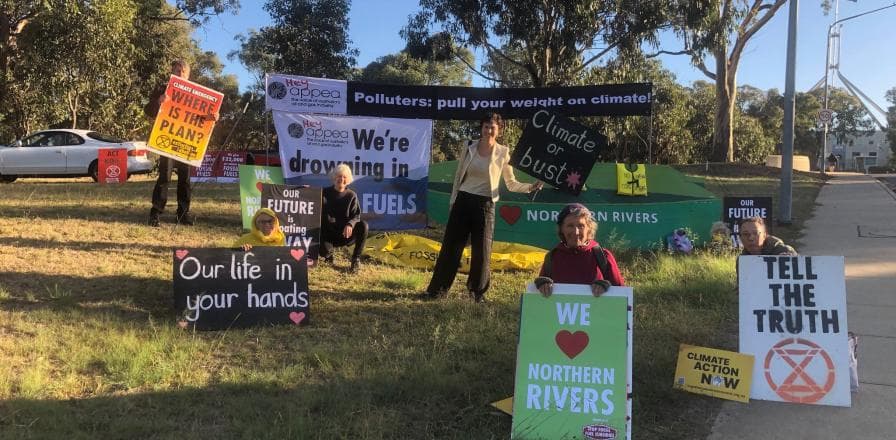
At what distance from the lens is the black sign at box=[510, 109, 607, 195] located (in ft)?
26.3

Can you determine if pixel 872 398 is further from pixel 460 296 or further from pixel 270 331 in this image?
pixel 270 331

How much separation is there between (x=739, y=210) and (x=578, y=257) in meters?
5.78

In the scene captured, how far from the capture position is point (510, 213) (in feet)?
28.1

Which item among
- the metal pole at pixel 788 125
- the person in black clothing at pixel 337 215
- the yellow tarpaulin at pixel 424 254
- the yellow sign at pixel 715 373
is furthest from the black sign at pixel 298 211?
the metal pole at pixel 788 125

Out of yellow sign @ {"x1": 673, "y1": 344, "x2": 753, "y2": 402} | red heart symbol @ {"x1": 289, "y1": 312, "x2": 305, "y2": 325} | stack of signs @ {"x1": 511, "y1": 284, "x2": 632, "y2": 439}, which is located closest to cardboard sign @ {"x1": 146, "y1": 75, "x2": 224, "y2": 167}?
red heart symbol @ {"x1": 289, "y1": 312, "x2": 305, "y2": 325}

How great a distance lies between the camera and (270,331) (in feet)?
15.3

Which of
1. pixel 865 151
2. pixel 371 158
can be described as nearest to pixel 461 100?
pixel 371 158

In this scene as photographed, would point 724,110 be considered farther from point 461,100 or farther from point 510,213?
point 510,213

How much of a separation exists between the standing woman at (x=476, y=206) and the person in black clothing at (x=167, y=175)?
11.1ft

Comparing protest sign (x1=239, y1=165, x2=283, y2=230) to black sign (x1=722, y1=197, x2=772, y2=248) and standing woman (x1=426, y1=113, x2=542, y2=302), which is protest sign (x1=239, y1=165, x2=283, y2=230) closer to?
standing woman (x1=426, y1=113, x2=542, y2=302)

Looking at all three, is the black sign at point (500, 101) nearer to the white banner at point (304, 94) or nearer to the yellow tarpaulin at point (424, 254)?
the white banner at point (304, 94)

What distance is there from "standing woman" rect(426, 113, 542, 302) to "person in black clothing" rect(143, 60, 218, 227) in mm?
3377

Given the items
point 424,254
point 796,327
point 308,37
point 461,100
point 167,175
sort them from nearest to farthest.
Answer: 1. point 796,327
2. point 424,254
3. point 167,175
4. point 461,100
5. point 308,37

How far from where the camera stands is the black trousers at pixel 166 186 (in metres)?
7.48
